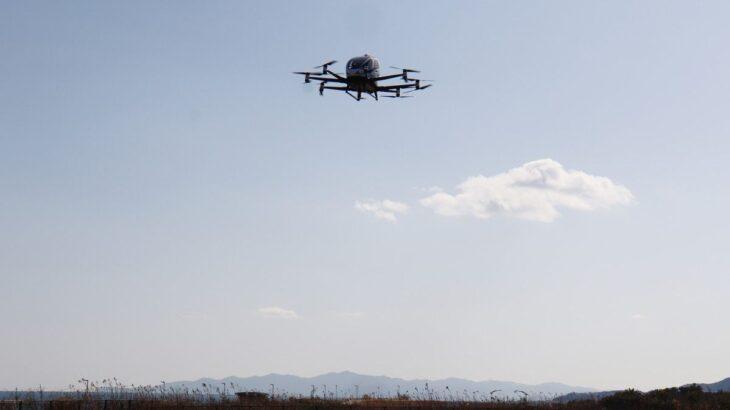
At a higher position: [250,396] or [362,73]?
[362,73]

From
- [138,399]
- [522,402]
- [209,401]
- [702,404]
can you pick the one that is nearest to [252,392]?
[209,401]

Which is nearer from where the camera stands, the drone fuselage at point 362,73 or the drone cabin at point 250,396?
the drone cabin at point 250,396

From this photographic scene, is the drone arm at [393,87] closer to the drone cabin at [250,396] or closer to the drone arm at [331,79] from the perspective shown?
the drone arm at [331,79]

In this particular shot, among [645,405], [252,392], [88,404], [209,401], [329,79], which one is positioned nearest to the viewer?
[88,404]

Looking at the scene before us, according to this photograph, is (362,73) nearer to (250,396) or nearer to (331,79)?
(331,79)

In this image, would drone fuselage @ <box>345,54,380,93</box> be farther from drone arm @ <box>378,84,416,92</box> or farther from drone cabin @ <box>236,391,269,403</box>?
drone cabin @ <box>236,391,269,403</box>

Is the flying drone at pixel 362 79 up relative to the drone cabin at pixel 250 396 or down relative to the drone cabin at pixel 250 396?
up

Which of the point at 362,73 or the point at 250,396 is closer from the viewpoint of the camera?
the point at 250,396

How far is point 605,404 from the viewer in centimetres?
4606

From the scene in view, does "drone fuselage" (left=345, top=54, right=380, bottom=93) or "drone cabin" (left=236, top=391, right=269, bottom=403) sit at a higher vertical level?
"drone fuselage" (left=345, top=54, right=380, bottom=93)

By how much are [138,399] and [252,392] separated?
10.5 meters

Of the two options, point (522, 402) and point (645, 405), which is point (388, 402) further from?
point (645, 405)

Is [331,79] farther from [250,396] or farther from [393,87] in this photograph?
[250,396]

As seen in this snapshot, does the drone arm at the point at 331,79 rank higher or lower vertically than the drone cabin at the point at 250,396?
higher
